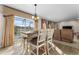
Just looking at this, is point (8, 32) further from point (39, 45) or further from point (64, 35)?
point (64, 35)

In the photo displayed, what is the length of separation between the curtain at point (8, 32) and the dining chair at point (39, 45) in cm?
37

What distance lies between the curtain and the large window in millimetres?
68

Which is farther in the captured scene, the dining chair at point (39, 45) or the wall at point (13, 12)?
the dining chair at point (39, 45)

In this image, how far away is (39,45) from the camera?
1870 millimetres

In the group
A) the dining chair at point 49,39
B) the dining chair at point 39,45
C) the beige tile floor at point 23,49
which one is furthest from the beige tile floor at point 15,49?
the dining chair at point 49,39

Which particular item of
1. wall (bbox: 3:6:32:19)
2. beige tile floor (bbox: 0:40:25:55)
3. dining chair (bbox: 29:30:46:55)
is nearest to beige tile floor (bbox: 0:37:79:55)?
beige tile floor (bbox: 0:40:25:55)

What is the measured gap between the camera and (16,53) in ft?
5.97

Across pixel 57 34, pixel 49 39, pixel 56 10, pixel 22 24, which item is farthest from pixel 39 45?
pixel 56 10

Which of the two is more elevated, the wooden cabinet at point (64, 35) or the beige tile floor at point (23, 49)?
the wooden cabinet at point (64, 35)

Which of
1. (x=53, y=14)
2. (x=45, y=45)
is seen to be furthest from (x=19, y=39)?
(x=53, y=14)

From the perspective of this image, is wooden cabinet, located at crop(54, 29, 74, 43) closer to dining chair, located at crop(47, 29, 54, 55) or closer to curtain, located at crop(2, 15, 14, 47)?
dining chair, located at crop(47, 29, 54, 55)

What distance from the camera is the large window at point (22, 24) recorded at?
1.80 metres

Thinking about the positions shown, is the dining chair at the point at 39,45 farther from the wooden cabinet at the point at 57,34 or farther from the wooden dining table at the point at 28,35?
the wooden cabinet at the point at 57,34
